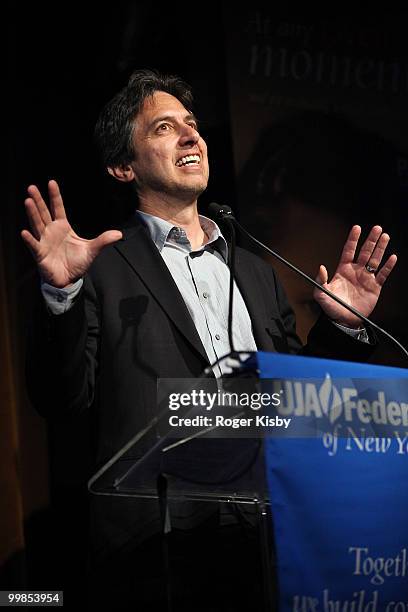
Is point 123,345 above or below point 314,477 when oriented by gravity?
above

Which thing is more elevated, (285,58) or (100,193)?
(285,58)

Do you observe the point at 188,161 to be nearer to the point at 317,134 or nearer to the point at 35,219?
the point at 35,219

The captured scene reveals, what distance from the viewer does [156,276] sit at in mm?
2373

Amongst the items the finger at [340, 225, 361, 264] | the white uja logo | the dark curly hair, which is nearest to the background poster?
the dark curly hair

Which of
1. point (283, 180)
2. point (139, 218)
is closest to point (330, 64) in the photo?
point (283, 180)

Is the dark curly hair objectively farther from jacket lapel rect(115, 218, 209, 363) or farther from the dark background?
the dark background

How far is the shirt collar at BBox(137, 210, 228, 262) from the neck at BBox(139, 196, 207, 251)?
0.03 m

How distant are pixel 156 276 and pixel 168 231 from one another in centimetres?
22

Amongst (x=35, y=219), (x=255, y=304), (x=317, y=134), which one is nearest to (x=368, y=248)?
(x=255, y=304)

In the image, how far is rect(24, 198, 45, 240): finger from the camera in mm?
2016

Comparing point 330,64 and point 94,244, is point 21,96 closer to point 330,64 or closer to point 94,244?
point 330,64

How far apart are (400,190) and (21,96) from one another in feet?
4.89

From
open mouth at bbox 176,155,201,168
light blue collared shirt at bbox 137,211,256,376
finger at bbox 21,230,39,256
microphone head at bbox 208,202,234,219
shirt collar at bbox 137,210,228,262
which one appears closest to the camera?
finger at bbox 21,230,39,256

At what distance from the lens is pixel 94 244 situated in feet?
6.72
